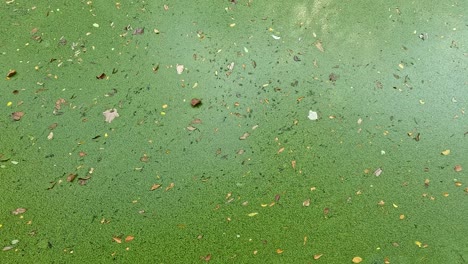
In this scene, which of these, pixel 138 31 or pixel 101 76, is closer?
pixel 101 76

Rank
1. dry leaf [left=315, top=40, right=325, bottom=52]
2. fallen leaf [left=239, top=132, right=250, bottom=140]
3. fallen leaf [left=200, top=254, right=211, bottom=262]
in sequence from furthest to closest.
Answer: dry leaf [left=315, top=40, right=325, bottom=52] → fallen leaf [left=239, top=132, right=250, bottom=140] → fallen leaf [left=200, top=254, right=211, bottom=262]

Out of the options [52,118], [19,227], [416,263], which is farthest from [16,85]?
[416,263]

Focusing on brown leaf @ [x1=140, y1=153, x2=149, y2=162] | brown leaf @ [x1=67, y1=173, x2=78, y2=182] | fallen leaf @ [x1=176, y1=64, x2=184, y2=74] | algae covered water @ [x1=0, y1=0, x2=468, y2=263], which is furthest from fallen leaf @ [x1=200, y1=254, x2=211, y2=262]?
fallen leaf @ [x1=176, y1=64, x2=184, y2=74]

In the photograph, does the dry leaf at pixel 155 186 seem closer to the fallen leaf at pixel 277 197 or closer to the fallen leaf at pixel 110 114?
the fallen leaf at pixel 110 114

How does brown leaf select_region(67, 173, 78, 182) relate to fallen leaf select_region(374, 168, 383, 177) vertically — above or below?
below

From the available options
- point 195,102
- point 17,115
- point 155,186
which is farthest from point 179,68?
point 17,115

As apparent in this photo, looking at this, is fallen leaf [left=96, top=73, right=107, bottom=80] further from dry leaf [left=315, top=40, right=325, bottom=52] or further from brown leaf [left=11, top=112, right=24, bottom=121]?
dry leaf [left=315, top=40, right=325, bottom=52]

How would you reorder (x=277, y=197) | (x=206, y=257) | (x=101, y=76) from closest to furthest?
(x=206, y=257) < (x=277, y=197) < (x=101, y=76)

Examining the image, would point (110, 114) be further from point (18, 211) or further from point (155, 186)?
point (18, 211)

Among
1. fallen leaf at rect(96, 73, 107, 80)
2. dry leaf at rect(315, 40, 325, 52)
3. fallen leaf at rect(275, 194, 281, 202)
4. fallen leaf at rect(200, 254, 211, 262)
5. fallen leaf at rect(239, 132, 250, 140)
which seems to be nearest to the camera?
fallen leaf at rect(200, 254, 211, 262)
